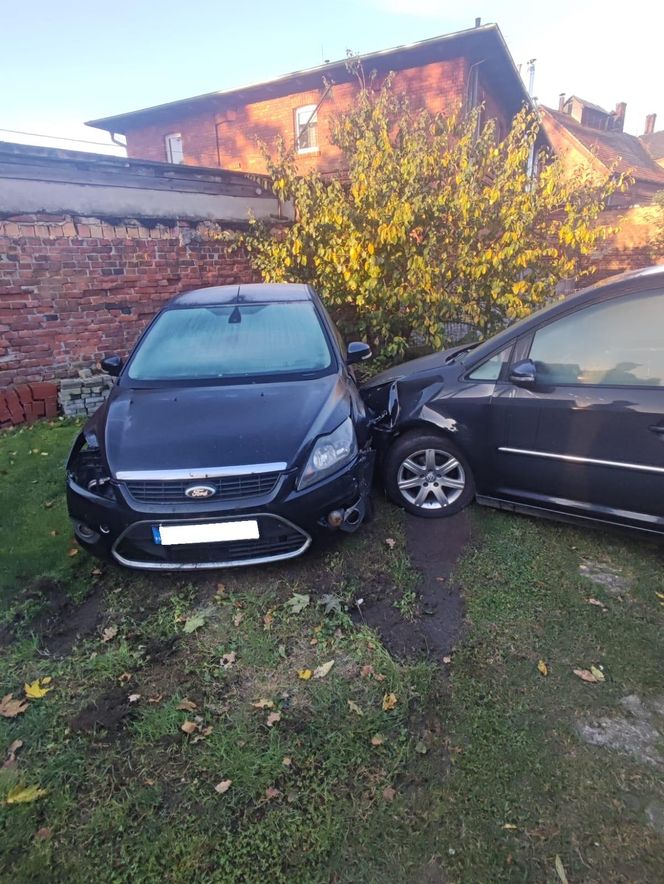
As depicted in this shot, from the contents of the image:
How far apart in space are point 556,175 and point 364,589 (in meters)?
5.64

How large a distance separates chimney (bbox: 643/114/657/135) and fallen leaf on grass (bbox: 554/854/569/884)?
171 ft

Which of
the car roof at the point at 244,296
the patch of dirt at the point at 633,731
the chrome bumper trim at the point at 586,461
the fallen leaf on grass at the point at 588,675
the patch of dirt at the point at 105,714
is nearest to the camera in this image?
the patch of dirt at the point at 633,731

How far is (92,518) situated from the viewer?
9.39 feet

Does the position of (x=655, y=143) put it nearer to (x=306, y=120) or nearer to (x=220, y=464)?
(x=306, y=120)

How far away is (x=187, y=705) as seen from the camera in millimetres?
2281

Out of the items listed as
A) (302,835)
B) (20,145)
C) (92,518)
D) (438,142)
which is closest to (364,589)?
(302,835)

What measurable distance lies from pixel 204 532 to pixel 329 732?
3.77 feet

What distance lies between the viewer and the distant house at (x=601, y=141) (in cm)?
2233

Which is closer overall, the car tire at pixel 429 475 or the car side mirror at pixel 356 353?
the car tire at pixel 429 475

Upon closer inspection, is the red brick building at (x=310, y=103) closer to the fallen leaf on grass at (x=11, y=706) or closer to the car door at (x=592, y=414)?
the car door at (x=592, y=414)

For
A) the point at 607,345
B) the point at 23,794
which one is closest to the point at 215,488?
the point at 23,794

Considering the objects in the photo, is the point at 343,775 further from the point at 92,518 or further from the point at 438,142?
the point at 438,142

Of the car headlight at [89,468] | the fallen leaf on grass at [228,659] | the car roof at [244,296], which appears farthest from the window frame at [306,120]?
the fallen leaf on grass at [228,659]

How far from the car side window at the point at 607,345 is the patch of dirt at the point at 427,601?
4.07ft
